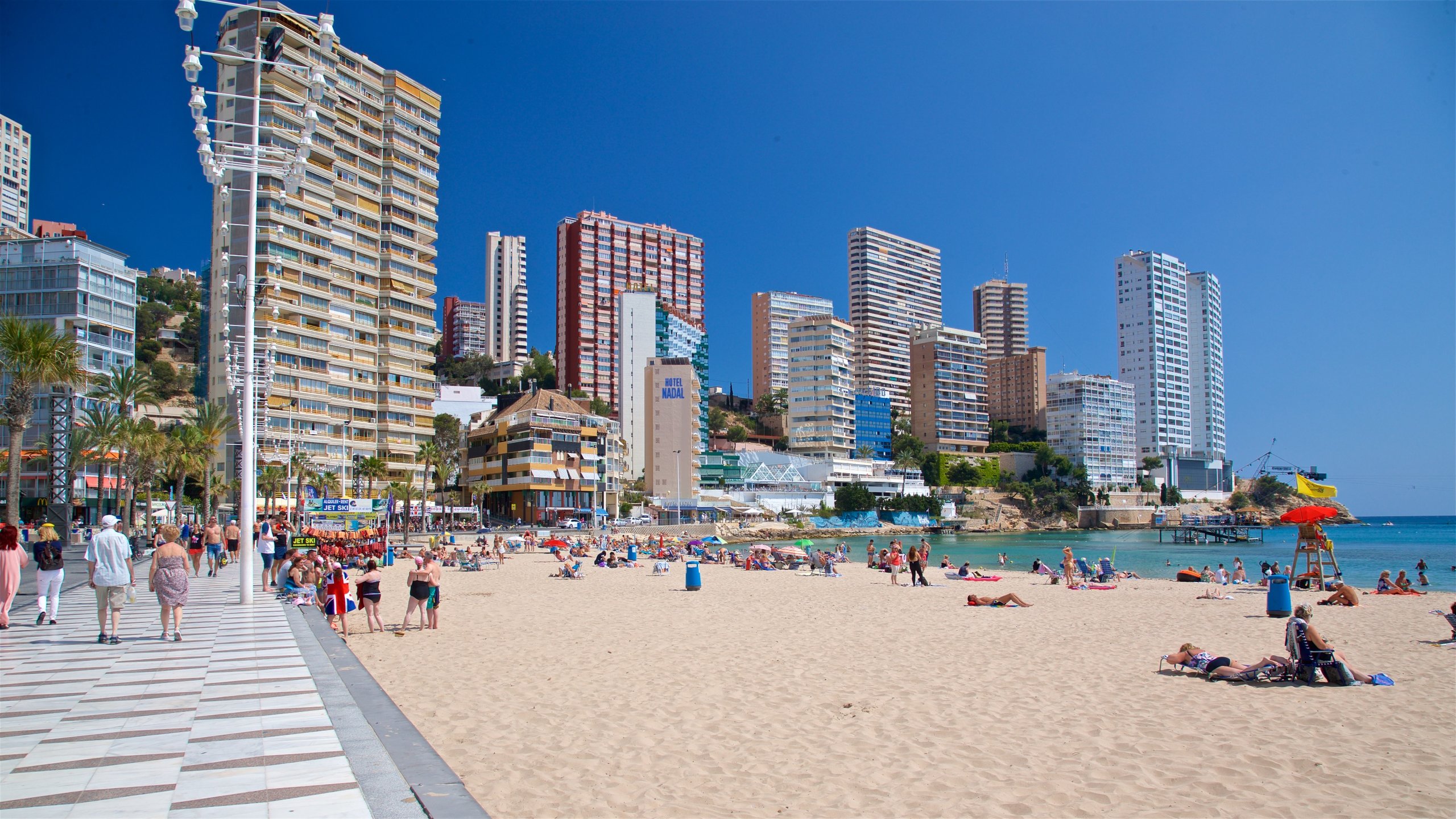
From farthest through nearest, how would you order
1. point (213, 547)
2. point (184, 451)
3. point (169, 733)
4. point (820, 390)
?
point (820, 390), point (184, 451), point (213, 547), point (169, 733)

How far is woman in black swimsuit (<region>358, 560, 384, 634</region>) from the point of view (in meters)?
13.2

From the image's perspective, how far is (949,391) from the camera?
151750 mm

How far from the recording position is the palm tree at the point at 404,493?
47.0 m

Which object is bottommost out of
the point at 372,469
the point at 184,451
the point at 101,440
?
the point at 372,469

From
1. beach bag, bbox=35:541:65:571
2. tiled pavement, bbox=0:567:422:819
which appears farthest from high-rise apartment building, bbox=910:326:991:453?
tiled pavement, bbox=0:567:422:819

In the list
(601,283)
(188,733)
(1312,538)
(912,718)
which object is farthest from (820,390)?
(188,733)

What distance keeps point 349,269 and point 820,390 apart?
81080 mm

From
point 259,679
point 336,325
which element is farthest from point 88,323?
point 259,679

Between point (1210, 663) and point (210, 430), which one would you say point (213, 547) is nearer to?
point (1210, 663)

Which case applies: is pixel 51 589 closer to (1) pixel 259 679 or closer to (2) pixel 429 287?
(1) pixel 259 679

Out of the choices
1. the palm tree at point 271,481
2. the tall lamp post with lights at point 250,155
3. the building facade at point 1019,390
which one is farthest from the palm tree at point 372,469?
the building facade at point 1019,390

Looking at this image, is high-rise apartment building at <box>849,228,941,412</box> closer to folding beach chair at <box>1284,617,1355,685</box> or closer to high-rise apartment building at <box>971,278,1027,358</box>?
high-rise apartment building at <box>971,278,1027,358</box>

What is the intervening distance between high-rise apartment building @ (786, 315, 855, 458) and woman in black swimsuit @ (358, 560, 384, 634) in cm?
11509

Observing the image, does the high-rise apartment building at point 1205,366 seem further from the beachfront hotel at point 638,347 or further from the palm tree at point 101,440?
the palm tree at point 101,440
